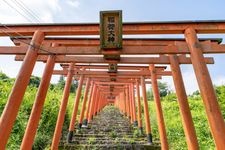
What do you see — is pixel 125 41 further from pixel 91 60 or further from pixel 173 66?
pixel 173 66

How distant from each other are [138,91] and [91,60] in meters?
8.75

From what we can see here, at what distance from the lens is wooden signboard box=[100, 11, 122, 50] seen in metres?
5.77

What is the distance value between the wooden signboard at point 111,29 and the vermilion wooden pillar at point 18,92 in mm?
1565

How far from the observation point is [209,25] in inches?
229

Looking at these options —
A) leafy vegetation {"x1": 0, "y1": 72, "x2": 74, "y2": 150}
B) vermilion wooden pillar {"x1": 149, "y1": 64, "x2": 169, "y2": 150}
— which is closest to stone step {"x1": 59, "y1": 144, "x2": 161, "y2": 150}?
vermilion wooden pillar {"x1": 149, "y1": 64, "x2": 169, "y2": 150}

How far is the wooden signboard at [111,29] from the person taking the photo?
18.9 feet

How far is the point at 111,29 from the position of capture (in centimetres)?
579

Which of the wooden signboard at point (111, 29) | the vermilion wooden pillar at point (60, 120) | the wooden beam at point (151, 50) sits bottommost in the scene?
Answer: the vermilion wooden pillar at point (60, 120)

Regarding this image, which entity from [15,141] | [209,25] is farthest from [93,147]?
[209,25]

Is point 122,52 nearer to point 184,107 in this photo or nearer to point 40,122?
point 184,107

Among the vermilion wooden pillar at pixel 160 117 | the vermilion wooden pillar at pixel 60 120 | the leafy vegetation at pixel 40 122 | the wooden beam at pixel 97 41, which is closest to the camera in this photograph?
the wooden beam at pixel 97 41

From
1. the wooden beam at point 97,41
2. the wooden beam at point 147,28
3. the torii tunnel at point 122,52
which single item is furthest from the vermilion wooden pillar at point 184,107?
the wooden beam at point 147,28

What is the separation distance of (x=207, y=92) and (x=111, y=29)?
8.03ft

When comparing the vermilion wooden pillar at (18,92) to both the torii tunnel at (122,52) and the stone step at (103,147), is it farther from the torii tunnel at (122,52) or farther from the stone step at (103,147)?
the stone step at (103,147)
